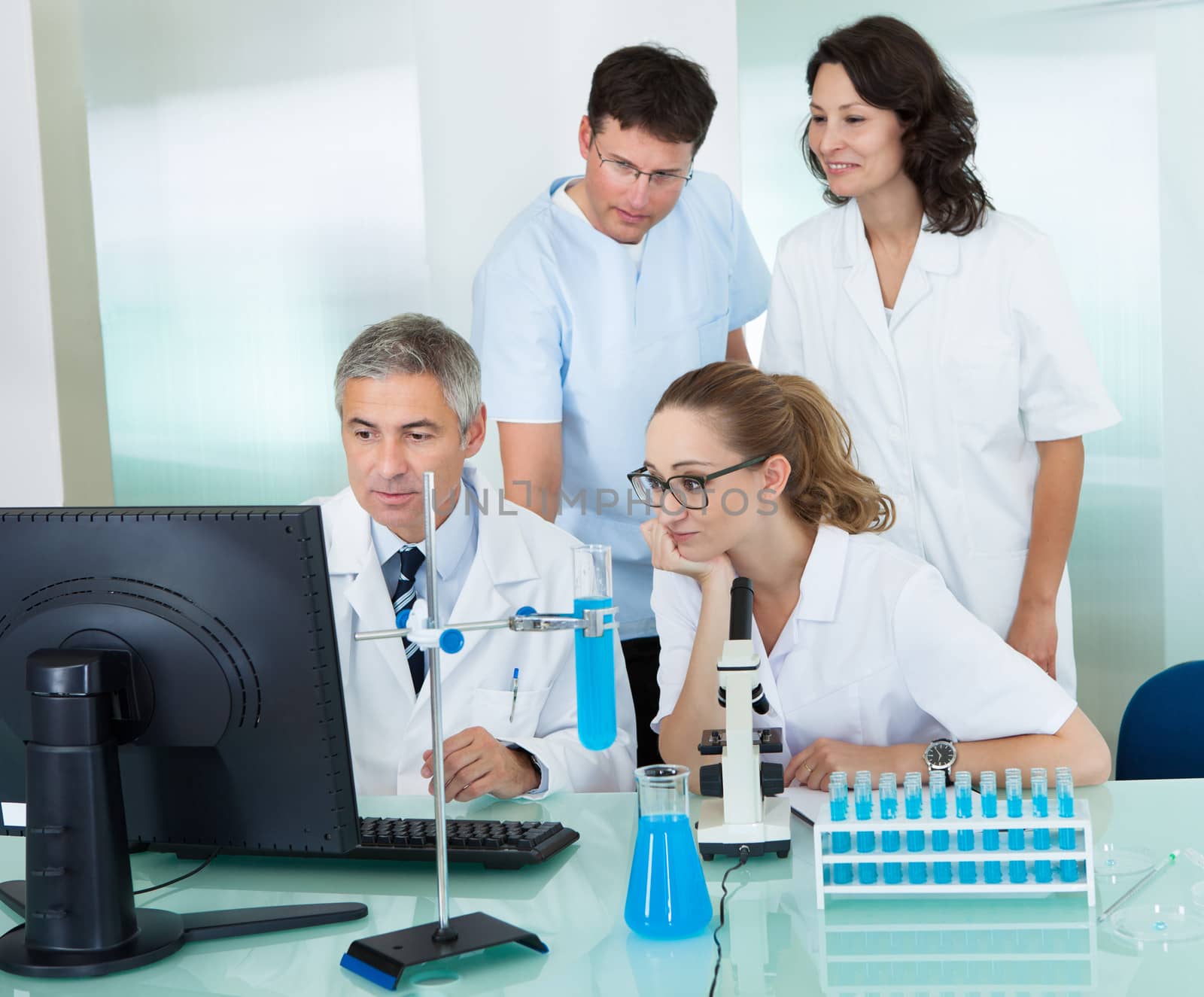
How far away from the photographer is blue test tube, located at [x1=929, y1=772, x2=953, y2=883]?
1197 millimetres

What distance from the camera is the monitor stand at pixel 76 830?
1.08m

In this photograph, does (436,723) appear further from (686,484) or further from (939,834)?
(686,484)

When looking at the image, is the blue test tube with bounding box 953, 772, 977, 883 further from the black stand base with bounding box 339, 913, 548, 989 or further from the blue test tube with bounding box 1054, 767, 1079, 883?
the black stand base with bounding box 339, 913, 548, 989

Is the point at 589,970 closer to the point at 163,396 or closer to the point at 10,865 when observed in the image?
the point at 10,865

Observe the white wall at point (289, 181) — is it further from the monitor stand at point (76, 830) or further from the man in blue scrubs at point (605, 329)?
the monitor stand at point (76, 830)

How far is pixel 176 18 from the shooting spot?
2996 millimetres

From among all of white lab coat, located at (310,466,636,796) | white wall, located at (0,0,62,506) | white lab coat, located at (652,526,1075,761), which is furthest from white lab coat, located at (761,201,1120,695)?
white wall, located at (0,0,62,506)

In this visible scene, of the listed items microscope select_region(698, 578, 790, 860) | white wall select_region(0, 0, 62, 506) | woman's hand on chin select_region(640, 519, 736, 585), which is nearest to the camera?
microscope select_region(698, 578, 790, 860)

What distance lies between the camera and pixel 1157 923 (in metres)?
1.12

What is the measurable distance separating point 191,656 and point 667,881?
468 mm

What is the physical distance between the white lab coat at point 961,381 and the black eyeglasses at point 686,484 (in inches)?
20.3

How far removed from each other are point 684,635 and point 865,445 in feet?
1.92

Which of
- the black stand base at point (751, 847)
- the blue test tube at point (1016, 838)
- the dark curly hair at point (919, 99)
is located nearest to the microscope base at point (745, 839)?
the black stand base at point (751, 847)

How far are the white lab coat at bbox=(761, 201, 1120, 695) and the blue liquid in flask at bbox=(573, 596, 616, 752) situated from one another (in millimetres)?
1249
